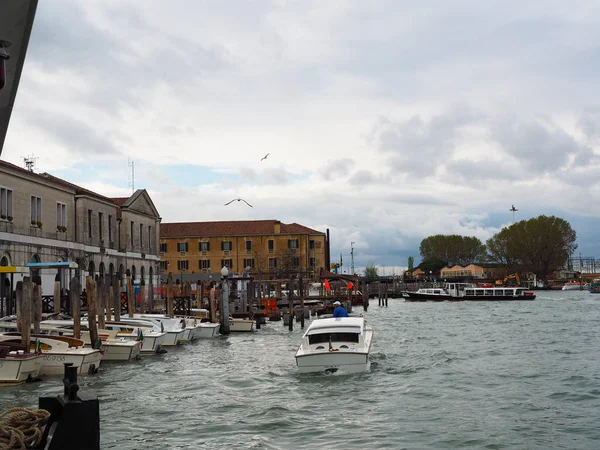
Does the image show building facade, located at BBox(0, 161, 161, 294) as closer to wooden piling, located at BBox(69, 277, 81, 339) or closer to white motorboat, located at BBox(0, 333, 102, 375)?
wooden piling, located at BBox(69, 277, 81, 339)

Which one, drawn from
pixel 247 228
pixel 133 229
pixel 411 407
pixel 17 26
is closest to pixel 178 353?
pixel 411 407

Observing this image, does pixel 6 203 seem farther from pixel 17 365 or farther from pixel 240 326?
pixel 17 365

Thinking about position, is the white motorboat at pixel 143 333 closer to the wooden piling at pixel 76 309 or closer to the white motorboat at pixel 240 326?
the wooden piling at pixel 76 309

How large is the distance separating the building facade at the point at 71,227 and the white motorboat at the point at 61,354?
910cm

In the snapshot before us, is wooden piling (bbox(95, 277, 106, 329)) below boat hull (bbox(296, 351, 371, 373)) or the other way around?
the other way around

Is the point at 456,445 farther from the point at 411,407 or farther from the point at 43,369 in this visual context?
the point at 43,369

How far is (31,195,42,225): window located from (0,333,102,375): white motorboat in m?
20.6

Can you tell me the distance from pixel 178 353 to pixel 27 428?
67.2 ft

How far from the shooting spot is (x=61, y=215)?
44812 mm

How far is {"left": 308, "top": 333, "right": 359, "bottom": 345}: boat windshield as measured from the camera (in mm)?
19922

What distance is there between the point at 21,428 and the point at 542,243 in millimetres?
129419

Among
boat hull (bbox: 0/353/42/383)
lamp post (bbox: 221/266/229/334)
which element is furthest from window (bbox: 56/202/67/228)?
boat hull (bbox: 0/353/42/383)

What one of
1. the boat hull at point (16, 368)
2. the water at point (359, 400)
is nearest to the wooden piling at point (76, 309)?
the water at point (359, 400)

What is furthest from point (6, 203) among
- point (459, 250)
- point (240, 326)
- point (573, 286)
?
point (459, 250)
